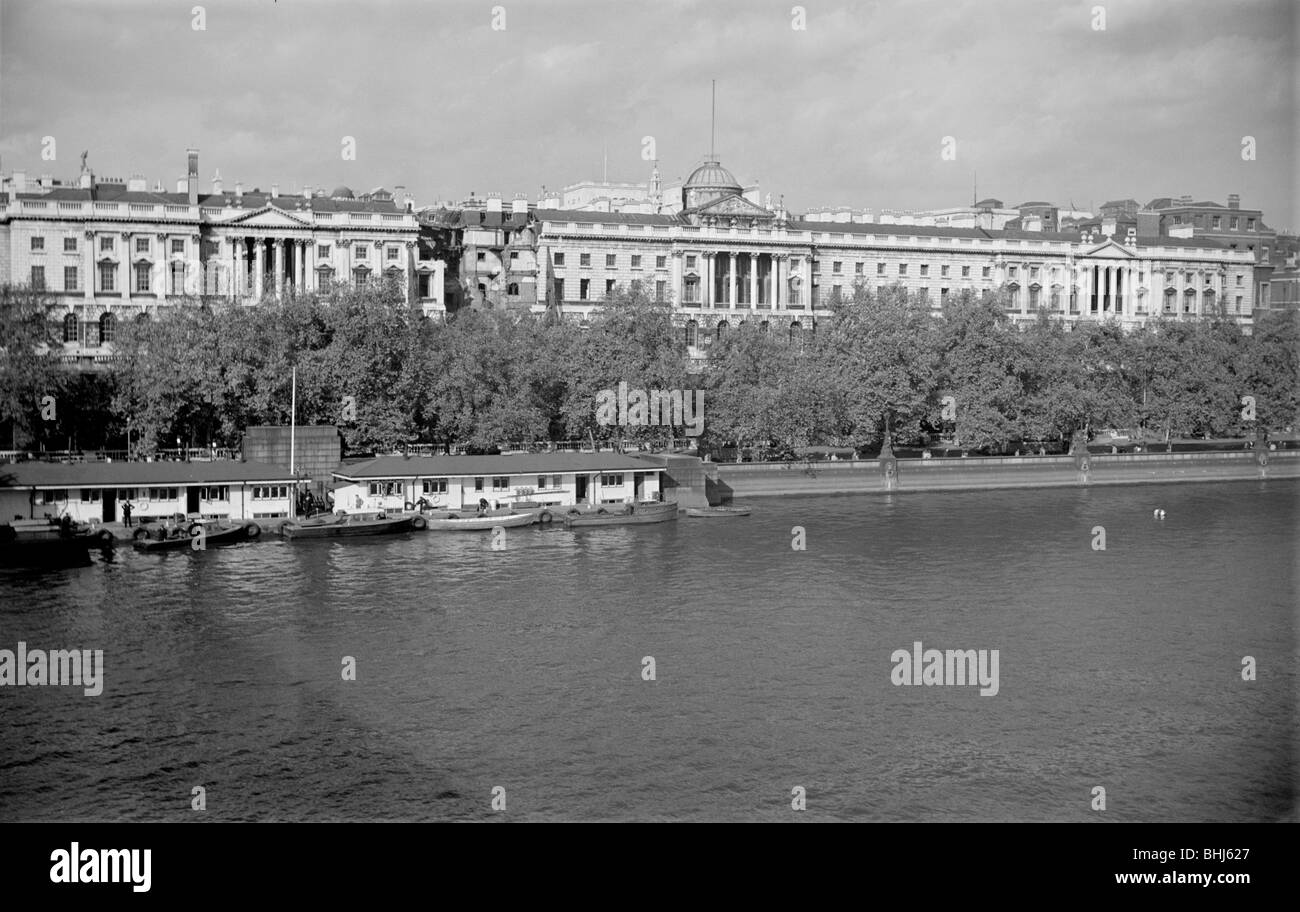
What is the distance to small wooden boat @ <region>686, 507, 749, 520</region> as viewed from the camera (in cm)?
5269

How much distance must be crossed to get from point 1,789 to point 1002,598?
22963 millimetres

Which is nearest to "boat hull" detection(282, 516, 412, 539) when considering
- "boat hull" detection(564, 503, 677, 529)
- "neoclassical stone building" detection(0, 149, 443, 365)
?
"boat hull" detection(564, 503, 677, 529)

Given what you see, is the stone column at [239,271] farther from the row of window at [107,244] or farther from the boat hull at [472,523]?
the boat hull at [472,523]

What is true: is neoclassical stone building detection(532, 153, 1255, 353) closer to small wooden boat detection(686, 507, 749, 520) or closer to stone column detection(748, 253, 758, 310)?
stone column detection(748, 253, 758, 310)

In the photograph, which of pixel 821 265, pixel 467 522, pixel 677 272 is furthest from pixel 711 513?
pixel 821 265

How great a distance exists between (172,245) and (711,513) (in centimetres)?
3711

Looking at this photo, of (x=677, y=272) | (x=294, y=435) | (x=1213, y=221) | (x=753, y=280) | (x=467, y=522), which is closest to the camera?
(x=467, y=522)

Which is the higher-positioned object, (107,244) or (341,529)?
(107,244)

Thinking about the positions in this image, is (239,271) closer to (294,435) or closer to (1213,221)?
(294,435)

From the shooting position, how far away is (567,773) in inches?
889

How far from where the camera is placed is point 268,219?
77.1 m

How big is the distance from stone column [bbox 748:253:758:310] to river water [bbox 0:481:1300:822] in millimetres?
48831
